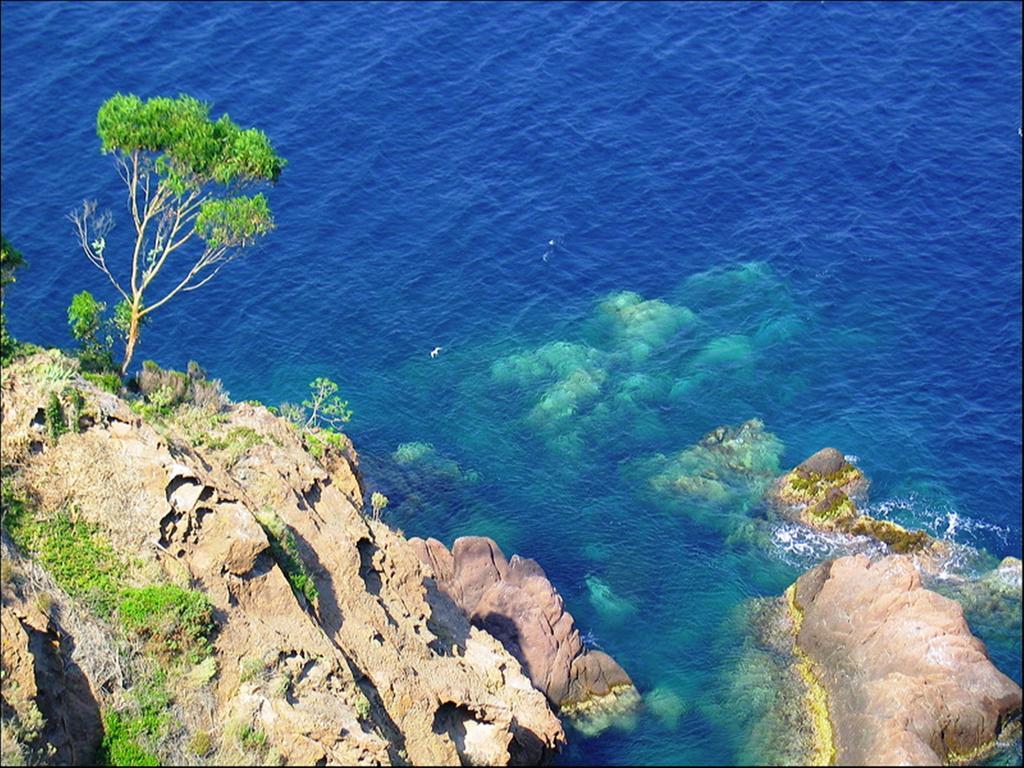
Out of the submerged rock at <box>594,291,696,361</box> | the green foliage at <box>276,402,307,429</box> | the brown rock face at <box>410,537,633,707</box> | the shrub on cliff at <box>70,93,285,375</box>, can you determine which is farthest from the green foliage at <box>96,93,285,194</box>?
the submerged rock at <box>594,291,696,361</box>

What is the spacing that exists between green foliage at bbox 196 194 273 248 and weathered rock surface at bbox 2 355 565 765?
10.1 m

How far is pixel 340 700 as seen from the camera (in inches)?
1912

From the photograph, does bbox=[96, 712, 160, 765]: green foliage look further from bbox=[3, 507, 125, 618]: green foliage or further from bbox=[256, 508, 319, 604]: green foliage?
bbox=[256, 508, 319, 604]: green foliage

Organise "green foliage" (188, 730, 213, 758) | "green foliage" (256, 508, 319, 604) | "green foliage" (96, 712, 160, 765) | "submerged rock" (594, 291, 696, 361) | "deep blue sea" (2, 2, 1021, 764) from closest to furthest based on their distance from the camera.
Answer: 1. "green foliage" (96, 712, 160, 765)
2. "green foliage" (188, 730, 213, 758)
3. "green foliage" (256, 508, 319, 604)
4. "deep blue sea" (2, 2, 1021, 764)
5. "submerged rock" (594, 291, 696, 361)

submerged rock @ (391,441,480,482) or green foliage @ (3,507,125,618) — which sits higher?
submerged rock @ (391,441,480,482)

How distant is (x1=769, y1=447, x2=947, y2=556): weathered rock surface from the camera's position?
70.9 m

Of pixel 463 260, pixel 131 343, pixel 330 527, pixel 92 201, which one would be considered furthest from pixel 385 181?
pixel 330 527

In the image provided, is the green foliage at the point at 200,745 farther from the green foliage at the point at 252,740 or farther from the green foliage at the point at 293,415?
the green foliage at the point at 293,415

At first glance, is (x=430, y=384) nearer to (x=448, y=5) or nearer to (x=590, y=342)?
(x=590, y=342)

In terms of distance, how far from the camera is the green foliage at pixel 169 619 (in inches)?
1848

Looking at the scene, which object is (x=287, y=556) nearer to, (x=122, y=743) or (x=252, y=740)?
(x=252, y=740)

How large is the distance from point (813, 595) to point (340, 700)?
94.3 feet

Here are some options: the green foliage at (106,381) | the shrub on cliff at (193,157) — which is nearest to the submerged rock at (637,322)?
the shrub on cliff at (193,157)

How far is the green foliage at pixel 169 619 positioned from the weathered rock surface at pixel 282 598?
1.11 meters
